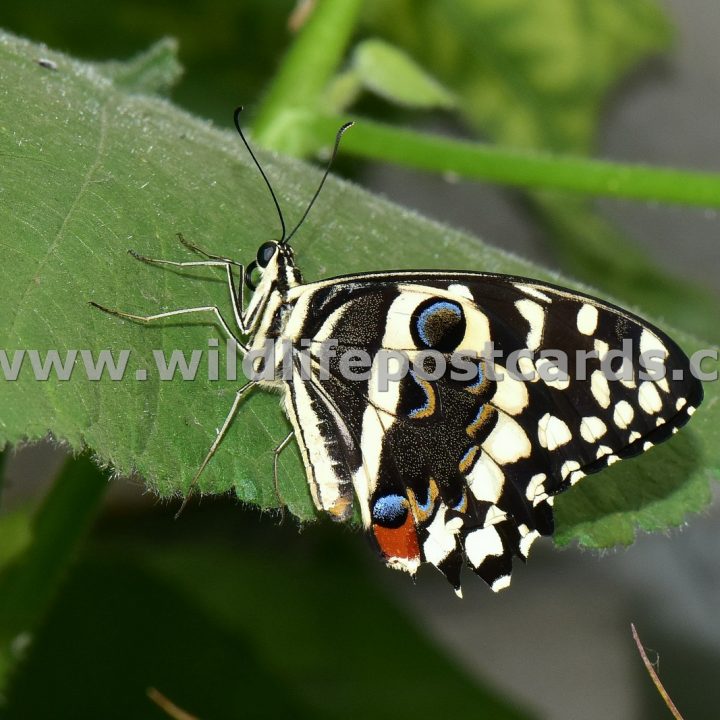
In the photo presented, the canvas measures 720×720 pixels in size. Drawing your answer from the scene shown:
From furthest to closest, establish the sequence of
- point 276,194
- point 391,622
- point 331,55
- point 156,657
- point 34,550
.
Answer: point 391,622, point 156,657, point 331,55, point 34,550, point 276,194

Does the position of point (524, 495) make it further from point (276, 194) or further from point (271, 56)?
Result: point (271, 56)

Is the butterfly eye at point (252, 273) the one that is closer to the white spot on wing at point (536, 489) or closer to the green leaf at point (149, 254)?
the green leaf at point (149, 254)

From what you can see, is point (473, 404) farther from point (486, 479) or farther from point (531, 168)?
point (531, 168)

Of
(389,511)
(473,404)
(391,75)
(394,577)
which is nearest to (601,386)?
(473,404)

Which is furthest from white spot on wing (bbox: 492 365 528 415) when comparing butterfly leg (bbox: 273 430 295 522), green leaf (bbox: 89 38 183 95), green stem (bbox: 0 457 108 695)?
green leaf (bbox: 89 38 183 95)

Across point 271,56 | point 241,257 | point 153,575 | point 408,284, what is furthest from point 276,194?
point 153,575

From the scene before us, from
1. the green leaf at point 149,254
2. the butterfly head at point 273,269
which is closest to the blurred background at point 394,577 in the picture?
the green leaf at point 149,254
